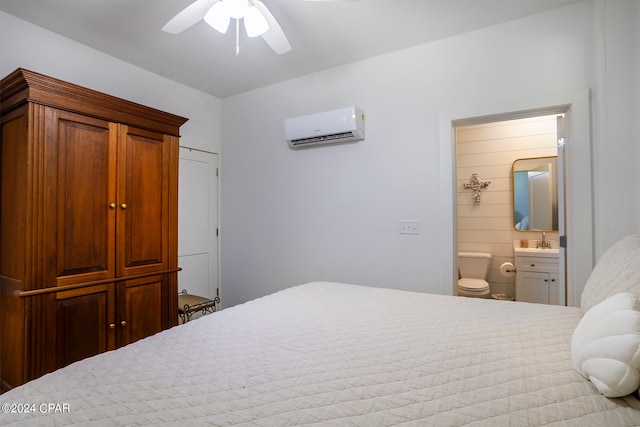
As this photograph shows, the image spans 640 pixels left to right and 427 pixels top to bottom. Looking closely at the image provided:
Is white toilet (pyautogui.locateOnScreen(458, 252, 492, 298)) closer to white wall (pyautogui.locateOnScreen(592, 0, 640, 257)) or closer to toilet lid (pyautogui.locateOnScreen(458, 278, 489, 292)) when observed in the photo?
toilet lid (pyautogui.locateOnScreen(458, 278, 489, 292))

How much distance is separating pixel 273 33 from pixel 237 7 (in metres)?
0.25

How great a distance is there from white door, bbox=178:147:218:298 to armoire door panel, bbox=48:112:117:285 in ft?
3.37

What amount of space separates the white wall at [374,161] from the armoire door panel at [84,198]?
144 centimetres

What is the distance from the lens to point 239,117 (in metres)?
3.54

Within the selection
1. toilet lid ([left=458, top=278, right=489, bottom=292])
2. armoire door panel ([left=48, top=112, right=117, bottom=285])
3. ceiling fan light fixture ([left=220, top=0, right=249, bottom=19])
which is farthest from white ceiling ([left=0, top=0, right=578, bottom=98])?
toilet lid ([left=458, top=278, right=489, bottom=292])

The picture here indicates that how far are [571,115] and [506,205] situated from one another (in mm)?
1877

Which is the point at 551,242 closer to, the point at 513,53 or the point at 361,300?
the point at 513,53

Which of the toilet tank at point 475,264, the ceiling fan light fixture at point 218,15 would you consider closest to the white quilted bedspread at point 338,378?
the ceiling fan light fixture at point 218,15

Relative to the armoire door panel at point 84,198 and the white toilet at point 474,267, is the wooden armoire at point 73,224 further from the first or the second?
the white toilet at point 474,267

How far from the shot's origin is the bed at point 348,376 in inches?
29.3

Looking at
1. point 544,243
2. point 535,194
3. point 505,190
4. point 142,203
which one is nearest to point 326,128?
point 142,203

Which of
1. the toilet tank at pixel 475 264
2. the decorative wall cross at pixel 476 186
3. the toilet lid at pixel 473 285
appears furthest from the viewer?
the decorative wall cross at pixel 476 186

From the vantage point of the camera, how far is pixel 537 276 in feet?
10.8

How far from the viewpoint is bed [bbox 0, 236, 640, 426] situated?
29.3 inches
